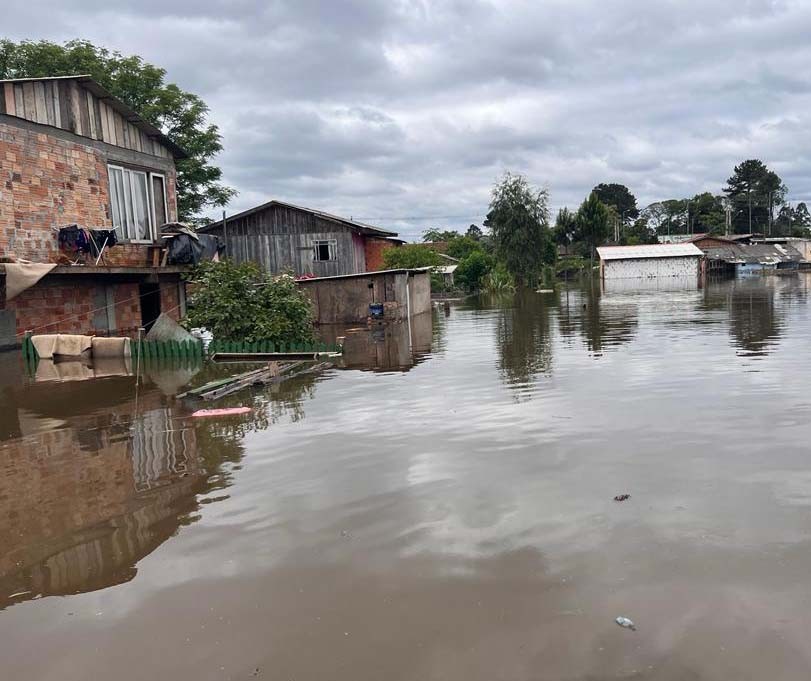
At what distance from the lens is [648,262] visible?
203 feet

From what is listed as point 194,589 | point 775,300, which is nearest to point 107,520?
point 194,589

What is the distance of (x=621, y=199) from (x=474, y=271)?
76.3 metres

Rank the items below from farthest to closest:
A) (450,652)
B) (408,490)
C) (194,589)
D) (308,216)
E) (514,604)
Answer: (308,216)
(408,490)
(194,589)
(514,604)
(450,652)

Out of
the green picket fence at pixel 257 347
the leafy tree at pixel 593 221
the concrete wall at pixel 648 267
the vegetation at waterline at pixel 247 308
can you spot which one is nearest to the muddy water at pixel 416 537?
the green picket fence at pixel 257 347

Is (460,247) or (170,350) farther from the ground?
(460,247)

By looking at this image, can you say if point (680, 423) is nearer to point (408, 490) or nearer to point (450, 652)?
point (408, 490)

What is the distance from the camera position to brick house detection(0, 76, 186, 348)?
1578cm

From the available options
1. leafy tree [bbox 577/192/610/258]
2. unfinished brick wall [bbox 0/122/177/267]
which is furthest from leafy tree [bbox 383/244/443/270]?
leafy tree [bbox 577/192/610/258]

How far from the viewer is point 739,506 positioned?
A: 5660 millimetres

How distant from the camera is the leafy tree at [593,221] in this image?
72250 mm

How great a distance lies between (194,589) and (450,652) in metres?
1.89

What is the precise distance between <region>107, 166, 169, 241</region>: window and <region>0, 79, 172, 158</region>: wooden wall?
874 millimetres

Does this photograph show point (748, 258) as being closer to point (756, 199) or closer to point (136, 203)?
point (756, 199)

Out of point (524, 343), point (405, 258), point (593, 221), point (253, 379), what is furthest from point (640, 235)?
point (253, 379)
